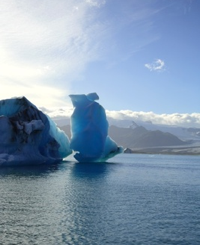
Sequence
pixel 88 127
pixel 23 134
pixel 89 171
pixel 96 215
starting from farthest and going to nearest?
pixel 88 127, pixel 23 134, pixel 89 171, pixel 96 215

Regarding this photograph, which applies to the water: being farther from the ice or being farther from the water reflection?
the ice

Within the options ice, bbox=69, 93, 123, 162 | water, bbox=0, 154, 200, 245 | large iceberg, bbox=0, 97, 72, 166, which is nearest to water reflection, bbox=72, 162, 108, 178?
ice, bbox=69, 93, 123, 162

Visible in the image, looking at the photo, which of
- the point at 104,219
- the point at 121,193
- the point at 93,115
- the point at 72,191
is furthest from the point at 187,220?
the point at 93,115

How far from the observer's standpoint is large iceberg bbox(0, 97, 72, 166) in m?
40.8

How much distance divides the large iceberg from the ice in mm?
5690

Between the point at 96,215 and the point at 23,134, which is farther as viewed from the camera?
the point at 23,134

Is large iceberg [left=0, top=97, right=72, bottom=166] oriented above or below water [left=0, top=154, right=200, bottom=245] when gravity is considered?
above

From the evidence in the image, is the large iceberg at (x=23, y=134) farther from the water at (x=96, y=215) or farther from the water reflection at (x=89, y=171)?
the water at (x=96, y=215)

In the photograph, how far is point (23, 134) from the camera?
42.2 metres

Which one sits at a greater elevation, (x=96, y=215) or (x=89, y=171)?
(x=96, y=215)

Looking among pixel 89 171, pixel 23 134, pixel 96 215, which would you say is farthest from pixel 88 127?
pixel 96 215

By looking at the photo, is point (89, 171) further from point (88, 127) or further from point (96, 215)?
point (96, 215)

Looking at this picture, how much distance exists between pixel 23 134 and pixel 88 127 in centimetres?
1338

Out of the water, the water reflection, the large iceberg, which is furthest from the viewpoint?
the large iceberg
